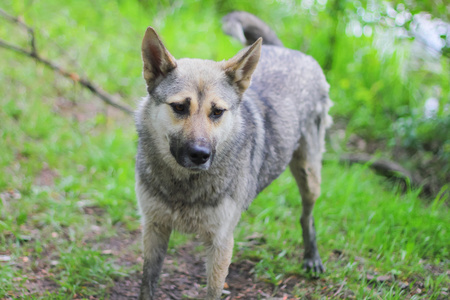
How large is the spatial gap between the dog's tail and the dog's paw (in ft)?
6.95

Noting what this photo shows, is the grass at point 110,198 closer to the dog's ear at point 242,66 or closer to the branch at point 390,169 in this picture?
the branch at point 390,169

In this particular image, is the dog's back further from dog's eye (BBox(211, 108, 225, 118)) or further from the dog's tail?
dog's eye (BBox(211, 108, 225, 118))

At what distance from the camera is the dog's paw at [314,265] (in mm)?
3609

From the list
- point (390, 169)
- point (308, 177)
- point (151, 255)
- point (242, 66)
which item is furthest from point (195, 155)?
point (390, 169)

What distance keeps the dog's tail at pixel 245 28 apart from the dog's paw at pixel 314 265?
2118 mm

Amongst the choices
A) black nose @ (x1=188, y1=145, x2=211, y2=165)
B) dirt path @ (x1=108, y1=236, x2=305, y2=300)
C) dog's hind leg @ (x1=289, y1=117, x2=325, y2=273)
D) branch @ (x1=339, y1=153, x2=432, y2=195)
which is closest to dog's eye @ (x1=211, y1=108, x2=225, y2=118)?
black nose @ (x1=188, y1=145, x2=211, y2=165)

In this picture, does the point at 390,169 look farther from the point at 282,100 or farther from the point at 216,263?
the point at 216,263

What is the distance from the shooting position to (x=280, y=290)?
3.42 meters

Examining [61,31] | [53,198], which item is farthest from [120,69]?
[53,198]

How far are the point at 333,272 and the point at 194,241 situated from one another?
1.35m

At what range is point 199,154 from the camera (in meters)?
2.43

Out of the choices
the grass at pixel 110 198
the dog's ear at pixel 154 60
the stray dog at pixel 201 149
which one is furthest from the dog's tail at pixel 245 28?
the grass at pixel 110 198

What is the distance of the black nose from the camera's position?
95.4 inches

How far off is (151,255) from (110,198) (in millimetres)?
1562
